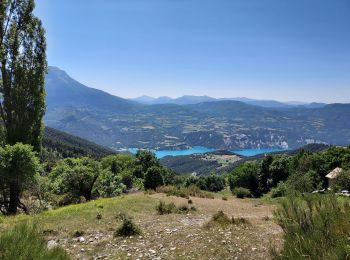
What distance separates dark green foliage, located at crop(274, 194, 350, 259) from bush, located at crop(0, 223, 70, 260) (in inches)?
149

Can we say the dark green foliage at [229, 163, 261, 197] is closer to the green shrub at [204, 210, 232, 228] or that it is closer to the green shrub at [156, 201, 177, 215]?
A: the green shrub at [156, 201, 177, 215]

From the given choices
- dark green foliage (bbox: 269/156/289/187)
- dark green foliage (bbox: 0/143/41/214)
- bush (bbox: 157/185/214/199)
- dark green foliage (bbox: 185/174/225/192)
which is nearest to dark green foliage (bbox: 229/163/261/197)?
dark green foliage (bbox: 269/156/289/187)

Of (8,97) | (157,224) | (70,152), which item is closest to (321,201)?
(157,224)

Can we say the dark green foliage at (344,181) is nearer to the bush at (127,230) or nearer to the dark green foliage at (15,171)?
the bush at (127,230)

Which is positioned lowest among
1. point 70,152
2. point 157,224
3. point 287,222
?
point 70,152

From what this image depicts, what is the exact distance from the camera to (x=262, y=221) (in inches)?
649

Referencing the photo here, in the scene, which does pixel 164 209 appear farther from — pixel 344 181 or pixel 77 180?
pixel 344 181

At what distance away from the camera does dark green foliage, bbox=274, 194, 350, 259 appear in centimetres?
491

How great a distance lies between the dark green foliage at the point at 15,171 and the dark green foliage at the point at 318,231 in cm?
1456

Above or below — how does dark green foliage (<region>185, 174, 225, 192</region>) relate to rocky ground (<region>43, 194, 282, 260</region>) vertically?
below

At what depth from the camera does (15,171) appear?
18.1 m

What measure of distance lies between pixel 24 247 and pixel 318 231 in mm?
4691

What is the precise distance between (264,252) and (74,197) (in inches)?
740

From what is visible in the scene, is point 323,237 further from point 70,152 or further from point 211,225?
point 70,152
